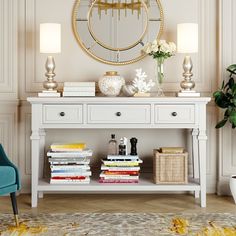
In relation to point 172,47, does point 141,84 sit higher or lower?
lower

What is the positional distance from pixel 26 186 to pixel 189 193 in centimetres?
135

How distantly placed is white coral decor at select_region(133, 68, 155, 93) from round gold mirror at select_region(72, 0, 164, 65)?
0.26 metres

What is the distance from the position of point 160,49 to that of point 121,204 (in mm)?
1221

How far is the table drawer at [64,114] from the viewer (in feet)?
13.0

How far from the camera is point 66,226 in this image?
3.41m

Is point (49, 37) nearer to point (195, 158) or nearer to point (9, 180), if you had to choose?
point (9, 180)

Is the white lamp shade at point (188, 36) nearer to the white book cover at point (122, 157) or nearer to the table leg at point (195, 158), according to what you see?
the table leg at point (195, 158)

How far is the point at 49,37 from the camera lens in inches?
162

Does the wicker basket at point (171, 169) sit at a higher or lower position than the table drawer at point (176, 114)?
lower

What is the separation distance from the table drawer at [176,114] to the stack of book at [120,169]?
14.8 inches

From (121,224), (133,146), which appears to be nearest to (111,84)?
(133,146)

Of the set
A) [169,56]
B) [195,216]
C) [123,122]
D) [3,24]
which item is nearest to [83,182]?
[123,122]

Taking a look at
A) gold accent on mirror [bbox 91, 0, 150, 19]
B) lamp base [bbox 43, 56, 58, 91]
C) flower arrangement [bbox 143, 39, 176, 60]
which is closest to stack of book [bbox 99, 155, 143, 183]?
lamp base [bbox 43, 56, 58, 91]

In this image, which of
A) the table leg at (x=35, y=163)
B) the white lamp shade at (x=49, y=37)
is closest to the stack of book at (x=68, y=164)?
the table leg at (x=35, y=163)
